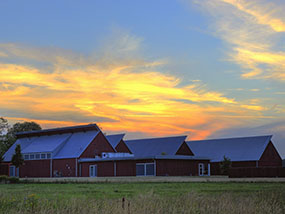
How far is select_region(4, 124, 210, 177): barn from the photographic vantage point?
62.7 m

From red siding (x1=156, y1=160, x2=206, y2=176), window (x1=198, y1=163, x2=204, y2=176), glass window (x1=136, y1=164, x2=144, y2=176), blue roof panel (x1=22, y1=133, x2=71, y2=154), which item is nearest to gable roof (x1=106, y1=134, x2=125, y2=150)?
blue roof panel (x1=22, y1=133, x2=71, y2=154)

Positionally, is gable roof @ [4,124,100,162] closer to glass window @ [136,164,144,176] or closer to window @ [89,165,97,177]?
window @ [89,165,97,177]

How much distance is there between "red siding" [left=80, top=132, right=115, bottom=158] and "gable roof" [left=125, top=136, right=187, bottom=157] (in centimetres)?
895

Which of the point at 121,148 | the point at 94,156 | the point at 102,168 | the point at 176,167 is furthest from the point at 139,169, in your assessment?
the point at 121,148

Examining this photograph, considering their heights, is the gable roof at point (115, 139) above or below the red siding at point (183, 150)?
above

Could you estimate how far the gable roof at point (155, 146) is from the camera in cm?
7738

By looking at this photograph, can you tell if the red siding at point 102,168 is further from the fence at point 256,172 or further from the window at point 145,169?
the fence at point 256,172

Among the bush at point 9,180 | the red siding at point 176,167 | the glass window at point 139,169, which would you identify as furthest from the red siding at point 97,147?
the bush at point 9,180

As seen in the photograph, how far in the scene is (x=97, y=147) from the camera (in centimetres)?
7262

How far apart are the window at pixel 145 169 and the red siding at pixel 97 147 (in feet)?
37.1

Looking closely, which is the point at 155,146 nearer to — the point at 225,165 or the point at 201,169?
the point at 225,165

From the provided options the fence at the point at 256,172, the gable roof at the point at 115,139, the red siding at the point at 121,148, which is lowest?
the fence at the point at 256,172

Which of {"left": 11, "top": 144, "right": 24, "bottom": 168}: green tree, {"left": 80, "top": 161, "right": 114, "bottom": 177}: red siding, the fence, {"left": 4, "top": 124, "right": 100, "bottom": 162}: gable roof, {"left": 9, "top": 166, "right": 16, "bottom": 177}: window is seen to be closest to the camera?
the fence

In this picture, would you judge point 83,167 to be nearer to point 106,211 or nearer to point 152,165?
point 152,165
